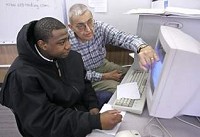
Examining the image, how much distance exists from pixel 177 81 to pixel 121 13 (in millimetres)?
1507

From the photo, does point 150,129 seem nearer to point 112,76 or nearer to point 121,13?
point 112,76

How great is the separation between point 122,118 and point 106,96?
1.66 ft

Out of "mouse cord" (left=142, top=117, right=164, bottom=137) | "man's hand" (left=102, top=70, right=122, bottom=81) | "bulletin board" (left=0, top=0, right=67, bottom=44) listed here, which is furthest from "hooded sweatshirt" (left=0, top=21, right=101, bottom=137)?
"bulletin board" (left=0, top=0, right=67, bottom=44)

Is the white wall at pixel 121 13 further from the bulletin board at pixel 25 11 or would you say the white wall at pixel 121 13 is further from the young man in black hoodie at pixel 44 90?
the young man in black hoodie at pixel 44 90

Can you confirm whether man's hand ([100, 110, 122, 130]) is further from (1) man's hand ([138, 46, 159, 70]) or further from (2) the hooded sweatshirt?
(1) man's hand ([138, 46, 159, 70])

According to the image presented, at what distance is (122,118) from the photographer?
3.32ft

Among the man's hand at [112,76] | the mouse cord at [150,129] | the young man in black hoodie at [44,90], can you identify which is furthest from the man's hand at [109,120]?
the man's hand at [112,76]

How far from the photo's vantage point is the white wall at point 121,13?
85.8 inches

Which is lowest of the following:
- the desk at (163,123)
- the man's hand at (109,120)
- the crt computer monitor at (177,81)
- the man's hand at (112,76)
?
the man's hand at (112,76)

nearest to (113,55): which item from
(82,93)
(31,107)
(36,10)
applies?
(36,10)

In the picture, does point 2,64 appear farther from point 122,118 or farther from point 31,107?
point 122,118

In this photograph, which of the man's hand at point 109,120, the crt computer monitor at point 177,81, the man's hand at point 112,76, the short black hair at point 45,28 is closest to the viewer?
the crt computer monitor at point 177,81

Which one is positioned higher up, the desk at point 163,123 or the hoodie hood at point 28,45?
the hoodie hood at point 28,45

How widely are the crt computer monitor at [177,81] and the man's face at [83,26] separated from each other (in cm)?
75
